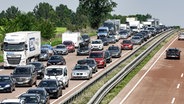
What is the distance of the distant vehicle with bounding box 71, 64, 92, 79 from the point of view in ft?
145

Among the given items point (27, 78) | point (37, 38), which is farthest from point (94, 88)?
point (37, 38)

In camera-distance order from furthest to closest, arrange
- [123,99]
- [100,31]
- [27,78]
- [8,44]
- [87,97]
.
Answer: [100,31] < [8,44] < [27,78] < [123,99] < [87,97]

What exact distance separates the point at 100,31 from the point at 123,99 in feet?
201

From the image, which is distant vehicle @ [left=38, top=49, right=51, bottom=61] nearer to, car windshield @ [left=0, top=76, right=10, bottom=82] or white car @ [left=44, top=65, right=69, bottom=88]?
white car @ [left=44, top=65, right=69, bottom=88]

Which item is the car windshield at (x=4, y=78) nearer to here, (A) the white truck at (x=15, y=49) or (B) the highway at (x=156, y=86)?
(B) the highway at (x=156, y=86)

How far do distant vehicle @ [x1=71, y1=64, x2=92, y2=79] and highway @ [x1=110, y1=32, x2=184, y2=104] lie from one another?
3672 millimetres

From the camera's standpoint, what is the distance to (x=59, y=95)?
35031mm

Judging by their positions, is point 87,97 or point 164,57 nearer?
point 87,97

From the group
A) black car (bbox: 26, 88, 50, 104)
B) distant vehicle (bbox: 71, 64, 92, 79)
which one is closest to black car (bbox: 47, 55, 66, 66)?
distant vehicle (bbox: 71, 64, 92, 79)

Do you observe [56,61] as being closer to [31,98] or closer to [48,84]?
[48,84]

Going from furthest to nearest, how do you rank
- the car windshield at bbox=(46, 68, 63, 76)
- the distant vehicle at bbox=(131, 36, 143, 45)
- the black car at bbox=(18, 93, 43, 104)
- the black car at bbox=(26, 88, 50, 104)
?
1. the distant vehicle at bbox=(131, 36, 143, 45)
2. the car windshield at bbox=(46, 68, 63, 76)
3. the black car at bbox=(26, 88, 50, 104)
4. the black car at bbox=(18, 93, 43, 104)

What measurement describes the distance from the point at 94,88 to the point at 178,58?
29.6 m

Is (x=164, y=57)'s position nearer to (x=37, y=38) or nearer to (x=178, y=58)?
(x=178, y=58)

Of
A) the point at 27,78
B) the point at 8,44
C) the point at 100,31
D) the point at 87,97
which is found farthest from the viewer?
the point at 100,31
